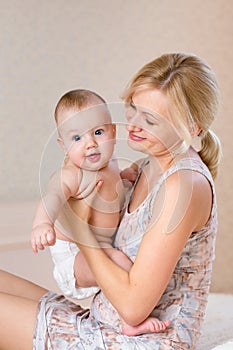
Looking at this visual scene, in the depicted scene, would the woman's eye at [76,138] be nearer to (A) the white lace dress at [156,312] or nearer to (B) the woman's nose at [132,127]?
(B) the woman's nose at [132,127]

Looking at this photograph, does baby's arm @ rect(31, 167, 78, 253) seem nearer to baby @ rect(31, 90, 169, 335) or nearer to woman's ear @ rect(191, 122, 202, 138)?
baby @ rect(31, 90, 169, 335)

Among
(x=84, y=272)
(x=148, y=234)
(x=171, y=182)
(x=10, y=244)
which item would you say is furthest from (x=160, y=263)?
(x=10, y=244)

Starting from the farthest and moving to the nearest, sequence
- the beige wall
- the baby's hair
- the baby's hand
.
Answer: the beige wall < the baby's hair < the baby's hand

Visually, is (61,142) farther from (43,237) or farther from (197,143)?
(197,143)

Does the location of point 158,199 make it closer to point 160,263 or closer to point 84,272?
point 160,263

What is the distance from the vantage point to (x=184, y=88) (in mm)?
1575

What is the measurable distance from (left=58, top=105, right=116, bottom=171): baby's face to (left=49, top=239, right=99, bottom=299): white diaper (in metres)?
0.34

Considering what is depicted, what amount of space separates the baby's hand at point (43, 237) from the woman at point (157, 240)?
0.14 m

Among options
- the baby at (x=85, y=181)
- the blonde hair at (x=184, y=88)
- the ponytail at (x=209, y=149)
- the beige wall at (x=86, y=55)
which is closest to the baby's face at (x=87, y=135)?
the baby at (x=85, y=181)

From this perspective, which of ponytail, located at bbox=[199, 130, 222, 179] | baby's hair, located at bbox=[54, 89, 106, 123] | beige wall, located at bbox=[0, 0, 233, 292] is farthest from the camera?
beige wall, located at bbox=[0, 0, 233, 292]

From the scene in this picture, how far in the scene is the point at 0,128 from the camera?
10.2ft

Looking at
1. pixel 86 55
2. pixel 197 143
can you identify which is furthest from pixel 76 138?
pixel 86 55

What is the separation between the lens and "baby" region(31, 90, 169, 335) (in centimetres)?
153

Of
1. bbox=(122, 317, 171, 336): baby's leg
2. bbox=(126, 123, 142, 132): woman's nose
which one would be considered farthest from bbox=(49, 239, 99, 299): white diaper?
bbox=(126, 123, 142, 132): woman's nose
